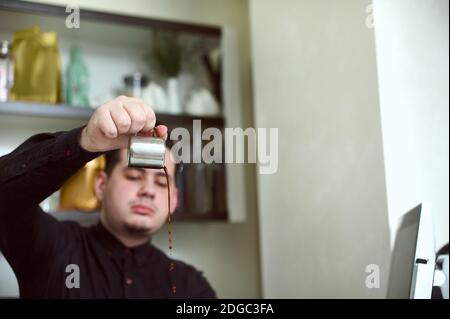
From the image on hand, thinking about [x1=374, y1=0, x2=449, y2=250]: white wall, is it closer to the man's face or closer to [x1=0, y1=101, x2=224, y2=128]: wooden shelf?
the man's face

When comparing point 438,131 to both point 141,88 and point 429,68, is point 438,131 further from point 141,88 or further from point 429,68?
point 141,88

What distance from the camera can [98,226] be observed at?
58.1 inches

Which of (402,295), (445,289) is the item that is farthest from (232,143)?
(402,295)

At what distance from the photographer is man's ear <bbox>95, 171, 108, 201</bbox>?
1.58 metres

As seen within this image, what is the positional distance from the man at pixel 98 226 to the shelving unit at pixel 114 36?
289 mm

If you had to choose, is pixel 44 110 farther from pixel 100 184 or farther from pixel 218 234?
pixel 218 234

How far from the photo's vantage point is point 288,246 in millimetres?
1695

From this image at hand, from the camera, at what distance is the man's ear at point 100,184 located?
1580 mm

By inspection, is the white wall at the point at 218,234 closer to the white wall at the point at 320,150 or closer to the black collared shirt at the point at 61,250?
the white wall at the point at 320,150

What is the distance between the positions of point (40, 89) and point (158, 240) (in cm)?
67

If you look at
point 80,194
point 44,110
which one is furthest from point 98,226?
point 44,110

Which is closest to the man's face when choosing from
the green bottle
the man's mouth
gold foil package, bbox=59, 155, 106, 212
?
the man's mouth

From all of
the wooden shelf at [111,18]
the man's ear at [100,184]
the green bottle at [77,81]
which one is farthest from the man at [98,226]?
the wooden shelf at [111,18]

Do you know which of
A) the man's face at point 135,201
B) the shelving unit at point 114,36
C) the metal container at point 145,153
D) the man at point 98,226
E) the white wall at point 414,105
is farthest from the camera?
the shelving unit at point 114,36
